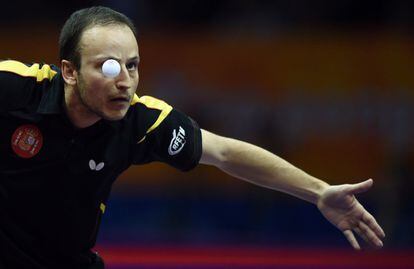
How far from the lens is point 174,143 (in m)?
4.09

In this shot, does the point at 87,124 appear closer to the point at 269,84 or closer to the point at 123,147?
the point at 123,147

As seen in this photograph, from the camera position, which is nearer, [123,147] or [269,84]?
[123,147]

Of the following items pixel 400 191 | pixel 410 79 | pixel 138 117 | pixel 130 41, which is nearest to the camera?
pixel 130 41

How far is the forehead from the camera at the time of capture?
3686 millimetres

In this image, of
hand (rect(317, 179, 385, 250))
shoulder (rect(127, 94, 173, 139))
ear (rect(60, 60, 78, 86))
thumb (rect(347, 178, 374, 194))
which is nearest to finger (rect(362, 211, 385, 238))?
hand (rect(317, 179, 385, 250))

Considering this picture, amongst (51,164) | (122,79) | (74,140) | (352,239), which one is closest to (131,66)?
(122,79)

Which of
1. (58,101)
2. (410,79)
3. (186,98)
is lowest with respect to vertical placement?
(58,101)

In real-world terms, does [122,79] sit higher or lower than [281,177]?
higher

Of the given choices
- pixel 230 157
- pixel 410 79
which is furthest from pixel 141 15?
pixel 230 157

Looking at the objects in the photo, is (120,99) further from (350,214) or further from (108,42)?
(350,214)

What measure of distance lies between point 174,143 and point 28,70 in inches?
30.1

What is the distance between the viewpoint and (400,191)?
36.1ft

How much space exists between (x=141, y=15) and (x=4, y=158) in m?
8.69

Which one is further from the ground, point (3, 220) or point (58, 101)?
point (58, 101)
